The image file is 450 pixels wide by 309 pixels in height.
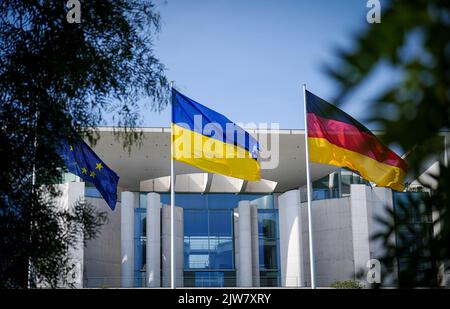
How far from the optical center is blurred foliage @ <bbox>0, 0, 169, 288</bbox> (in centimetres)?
768

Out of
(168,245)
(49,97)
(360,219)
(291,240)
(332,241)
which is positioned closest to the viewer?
(49,97)

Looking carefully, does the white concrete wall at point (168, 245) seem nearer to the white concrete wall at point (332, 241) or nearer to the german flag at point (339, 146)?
the white concrete wall at point (332, 241)

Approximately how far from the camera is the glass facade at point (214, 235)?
41781 millimetres

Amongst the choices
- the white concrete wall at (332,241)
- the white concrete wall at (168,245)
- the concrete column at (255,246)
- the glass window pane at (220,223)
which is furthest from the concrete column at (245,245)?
the white concrete wall at (168,245)

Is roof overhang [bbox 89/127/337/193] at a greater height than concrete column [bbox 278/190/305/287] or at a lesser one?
greater

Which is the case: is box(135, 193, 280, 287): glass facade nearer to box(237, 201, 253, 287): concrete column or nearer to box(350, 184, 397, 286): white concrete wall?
box(237, 201, 253, 287): concrete column

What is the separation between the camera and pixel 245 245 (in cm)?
4078

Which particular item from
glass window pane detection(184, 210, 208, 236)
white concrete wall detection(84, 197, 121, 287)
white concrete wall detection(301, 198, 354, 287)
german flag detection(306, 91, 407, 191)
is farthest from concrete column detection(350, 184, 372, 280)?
german flag detection(306, 91, 407, 191)

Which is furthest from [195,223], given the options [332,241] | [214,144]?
[214,144]

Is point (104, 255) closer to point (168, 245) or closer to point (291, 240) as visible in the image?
point (168, 245)

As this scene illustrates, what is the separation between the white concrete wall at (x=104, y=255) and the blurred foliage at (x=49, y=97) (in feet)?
96.7

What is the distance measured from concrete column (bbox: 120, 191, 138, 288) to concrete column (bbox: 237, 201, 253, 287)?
6.94 m

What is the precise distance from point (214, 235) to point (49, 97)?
116ft
